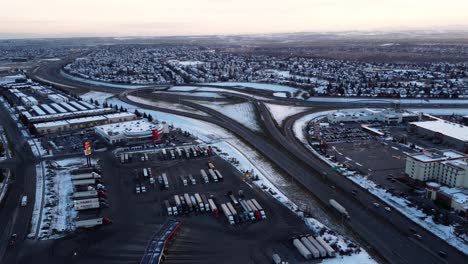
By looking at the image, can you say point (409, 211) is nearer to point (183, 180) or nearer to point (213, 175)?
point (213, 175)

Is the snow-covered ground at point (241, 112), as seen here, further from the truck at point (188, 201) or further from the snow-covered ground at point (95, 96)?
the truck at point (188, 201)

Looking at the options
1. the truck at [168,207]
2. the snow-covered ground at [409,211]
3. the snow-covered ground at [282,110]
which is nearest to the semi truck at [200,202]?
the truck at [168,207]

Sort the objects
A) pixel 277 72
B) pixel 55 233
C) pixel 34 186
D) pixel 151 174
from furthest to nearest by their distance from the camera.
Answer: pixel 277 72
pixel 151 174
pixel 34 186
pixel 55 233

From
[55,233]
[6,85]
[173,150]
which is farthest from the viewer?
[6,85]

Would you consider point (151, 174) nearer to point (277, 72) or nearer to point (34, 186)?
point (34, 186)

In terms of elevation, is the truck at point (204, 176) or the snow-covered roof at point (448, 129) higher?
the snow-covered roof at point (448, 129)

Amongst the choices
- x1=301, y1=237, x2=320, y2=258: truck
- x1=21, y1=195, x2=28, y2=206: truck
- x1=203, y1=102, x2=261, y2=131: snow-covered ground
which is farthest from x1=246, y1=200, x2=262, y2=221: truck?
x1=203, y1=102, x2=261, y2=131: snow-covered ground

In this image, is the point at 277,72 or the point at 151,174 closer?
the point at 151,174

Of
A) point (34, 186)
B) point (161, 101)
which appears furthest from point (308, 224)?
point (161, 101)
